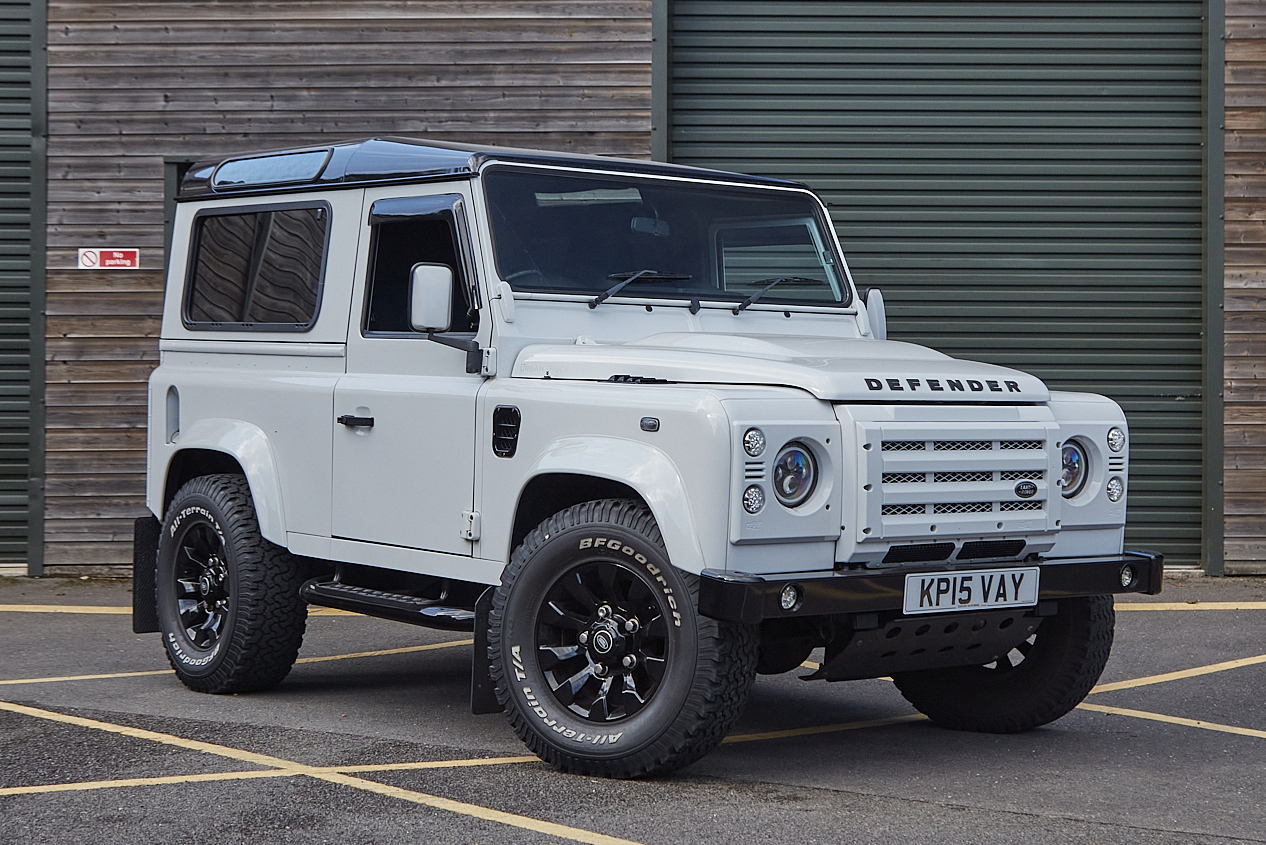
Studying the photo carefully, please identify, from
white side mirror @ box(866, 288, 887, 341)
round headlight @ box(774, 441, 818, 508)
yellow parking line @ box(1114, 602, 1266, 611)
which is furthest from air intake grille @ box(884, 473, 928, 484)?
yellow parking line @ box(1114, 602, 1266, 611)

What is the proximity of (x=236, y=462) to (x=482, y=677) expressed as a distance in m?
2.09

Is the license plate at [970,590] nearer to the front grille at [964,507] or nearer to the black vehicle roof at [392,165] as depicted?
the front grille at [964,507]

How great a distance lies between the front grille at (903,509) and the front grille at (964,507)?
0.18ft

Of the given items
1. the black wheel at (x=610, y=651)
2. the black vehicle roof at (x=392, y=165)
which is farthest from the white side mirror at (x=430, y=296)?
the black wheel at (x=610, y=651)

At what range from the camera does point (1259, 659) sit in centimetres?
804

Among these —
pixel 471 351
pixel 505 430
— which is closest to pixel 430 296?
pixel 471 351

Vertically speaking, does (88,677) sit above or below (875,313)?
below

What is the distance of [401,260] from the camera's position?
6.33 meters

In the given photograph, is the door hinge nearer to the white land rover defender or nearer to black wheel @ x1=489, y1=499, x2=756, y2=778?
the white land rover defender

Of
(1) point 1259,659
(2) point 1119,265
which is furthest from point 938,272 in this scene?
(1) point 1259,659

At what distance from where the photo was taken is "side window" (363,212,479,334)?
6.06m

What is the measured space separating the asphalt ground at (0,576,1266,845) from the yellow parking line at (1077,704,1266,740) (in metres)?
0.02

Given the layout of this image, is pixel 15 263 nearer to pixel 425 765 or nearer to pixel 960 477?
pixel 425 765

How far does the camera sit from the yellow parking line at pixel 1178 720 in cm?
624
